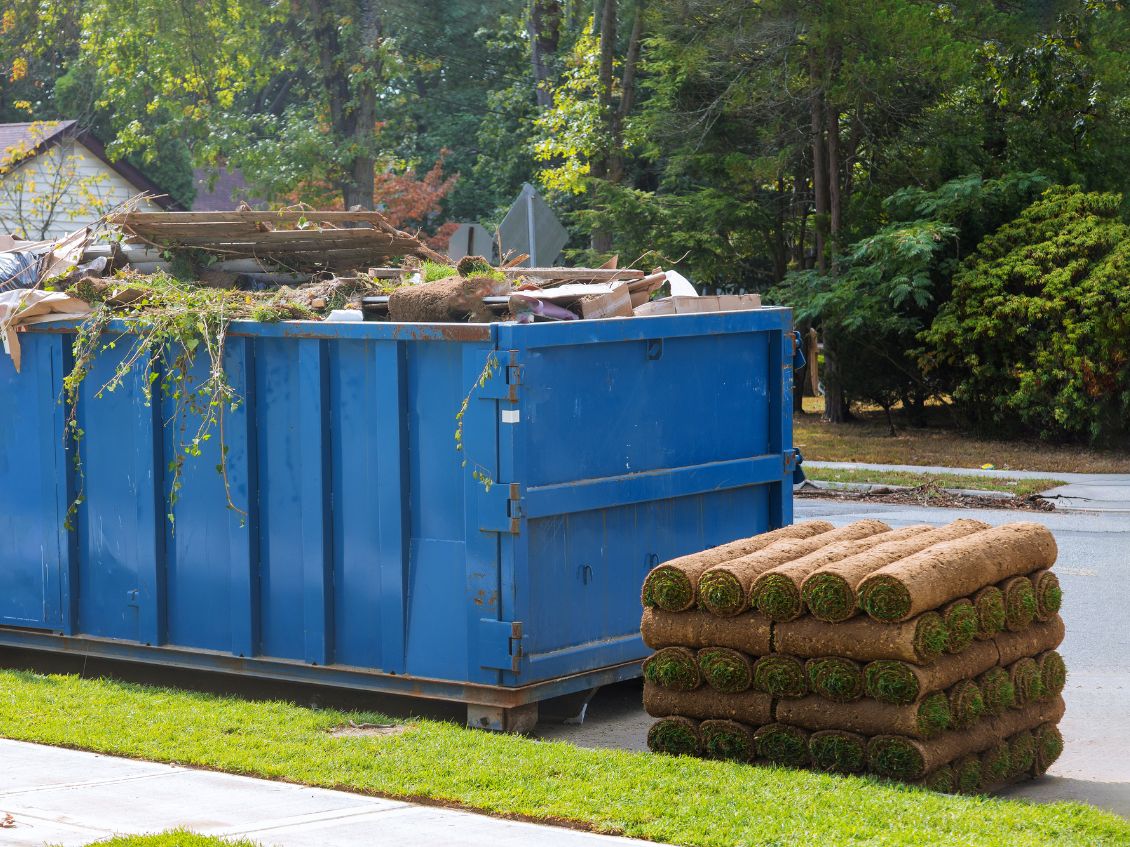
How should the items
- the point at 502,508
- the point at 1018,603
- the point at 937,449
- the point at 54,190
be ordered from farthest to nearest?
the point at 54,190 < the point at 937,449 < the point at 502,508 < the point at 1018,603

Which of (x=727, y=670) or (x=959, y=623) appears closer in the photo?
(x=959, y=623)

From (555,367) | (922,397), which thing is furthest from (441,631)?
(922,397)

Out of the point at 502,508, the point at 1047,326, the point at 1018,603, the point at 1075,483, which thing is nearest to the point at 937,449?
the point at 1047,326

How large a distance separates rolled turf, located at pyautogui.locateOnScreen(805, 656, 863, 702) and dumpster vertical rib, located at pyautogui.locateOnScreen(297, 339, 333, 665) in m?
2.64

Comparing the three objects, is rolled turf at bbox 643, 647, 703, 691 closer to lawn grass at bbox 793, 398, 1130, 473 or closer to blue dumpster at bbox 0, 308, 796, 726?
blue dumpster at bbox 0, 308, 796, 726

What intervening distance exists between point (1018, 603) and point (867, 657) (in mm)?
945

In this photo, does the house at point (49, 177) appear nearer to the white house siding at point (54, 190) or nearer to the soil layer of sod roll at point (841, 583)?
the white house siding at point (54, 190)

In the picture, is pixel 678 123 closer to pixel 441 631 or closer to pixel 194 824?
pixel 441 631

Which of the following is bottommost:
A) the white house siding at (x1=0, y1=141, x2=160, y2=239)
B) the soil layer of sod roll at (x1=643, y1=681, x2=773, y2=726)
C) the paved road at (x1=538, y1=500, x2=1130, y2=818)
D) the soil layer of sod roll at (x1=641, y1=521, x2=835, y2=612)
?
the paved road at (x1=538, y1=500, x2=1130, y2=818)

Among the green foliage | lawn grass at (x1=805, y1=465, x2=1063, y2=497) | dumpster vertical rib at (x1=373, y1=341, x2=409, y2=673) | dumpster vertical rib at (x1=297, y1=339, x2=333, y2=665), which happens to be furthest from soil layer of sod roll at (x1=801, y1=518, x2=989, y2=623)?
the green foliage

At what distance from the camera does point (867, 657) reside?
19.9ft

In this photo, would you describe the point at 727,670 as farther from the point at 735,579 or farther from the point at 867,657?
the point at 867,657

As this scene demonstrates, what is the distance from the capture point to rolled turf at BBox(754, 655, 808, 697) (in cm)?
625

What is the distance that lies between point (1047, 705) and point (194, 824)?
3762mm
